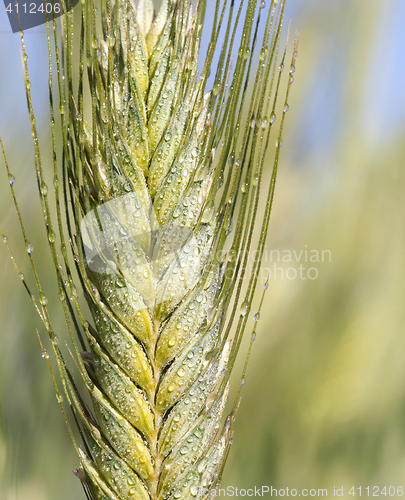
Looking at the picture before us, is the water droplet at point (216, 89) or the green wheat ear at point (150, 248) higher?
the water droplet at point (216, 89)

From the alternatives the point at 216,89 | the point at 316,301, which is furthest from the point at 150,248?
the point at 316,301

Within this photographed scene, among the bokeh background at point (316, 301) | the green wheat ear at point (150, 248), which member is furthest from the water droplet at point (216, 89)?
the bokeh background at point (316, 301)

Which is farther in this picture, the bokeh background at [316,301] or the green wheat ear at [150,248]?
the bokeh background at [316,301]

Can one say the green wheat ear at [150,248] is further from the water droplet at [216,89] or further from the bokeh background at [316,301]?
the bokeh background at [316,301]

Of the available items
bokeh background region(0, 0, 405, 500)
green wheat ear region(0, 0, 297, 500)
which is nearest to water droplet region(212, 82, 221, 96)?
green wheat ear region(0, 0, 297, 500)

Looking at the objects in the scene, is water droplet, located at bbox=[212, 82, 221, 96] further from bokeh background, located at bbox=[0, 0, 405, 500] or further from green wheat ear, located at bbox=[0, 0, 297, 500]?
bokeh background, located at bbox=[0, 0, 405, 500]

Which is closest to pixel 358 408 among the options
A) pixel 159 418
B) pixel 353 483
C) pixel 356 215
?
pixel 353 483
